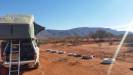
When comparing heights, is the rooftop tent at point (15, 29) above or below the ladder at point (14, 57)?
above

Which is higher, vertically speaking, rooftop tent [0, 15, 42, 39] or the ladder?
rooftop tent [0, 15, 42, 39]

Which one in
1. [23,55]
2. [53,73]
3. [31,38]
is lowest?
[53,73]

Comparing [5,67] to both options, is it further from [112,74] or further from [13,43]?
[112,74]

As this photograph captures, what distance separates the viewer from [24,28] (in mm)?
15797

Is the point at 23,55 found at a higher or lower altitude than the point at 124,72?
higher

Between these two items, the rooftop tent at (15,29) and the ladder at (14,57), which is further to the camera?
the rooftop tent at (15,29)

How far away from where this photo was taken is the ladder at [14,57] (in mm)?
15262

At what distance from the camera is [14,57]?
1570cm

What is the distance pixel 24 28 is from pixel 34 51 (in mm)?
1610

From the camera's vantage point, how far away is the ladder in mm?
15262

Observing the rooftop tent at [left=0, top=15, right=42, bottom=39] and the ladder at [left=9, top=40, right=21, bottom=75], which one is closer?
the ladder at [left=9, top=40, right=21, bottom=75]

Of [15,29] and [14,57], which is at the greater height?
[15,29]

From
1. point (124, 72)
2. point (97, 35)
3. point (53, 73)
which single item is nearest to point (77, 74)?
point (53, 73)

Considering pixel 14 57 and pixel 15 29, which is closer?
pixel 14 57
